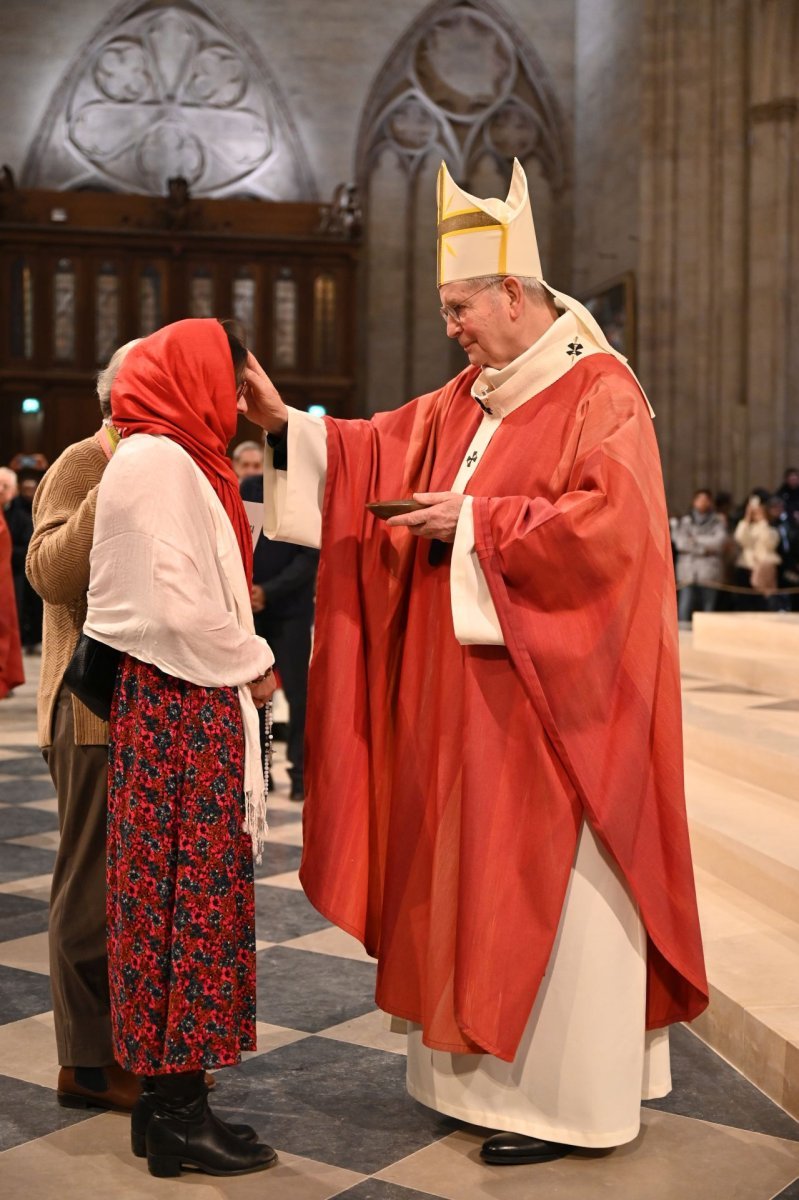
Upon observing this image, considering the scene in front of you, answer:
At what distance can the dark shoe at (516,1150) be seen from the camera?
2.78 m

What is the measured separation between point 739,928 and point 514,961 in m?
1.48

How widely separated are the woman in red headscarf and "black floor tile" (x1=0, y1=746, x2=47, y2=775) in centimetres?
479

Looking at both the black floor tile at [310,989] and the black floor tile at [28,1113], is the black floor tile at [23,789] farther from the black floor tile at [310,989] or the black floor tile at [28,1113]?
the black floor tile at [28,1113]

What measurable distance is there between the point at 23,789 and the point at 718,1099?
4457mm

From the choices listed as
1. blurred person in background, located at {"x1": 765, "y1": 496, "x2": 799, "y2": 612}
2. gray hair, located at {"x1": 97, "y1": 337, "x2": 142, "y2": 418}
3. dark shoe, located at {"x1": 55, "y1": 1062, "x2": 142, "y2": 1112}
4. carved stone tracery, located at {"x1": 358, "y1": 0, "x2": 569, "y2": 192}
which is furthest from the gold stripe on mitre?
carved stone tracery, located at {"x1": 358, "y1": 0, "x2": 569, "y2": 192}

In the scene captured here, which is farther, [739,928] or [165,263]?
[165,263]

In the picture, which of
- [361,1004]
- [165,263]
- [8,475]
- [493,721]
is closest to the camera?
[493,721]

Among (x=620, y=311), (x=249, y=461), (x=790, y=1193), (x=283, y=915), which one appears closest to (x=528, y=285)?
(x=790, y=1193)

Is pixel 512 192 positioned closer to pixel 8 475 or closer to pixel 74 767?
pixel 74 767

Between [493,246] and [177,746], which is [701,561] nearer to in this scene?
[493,246]

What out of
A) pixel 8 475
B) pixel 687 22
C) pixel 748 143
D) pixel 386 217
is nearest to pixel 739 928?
pixel 8 475

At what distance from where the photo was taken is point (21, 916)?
458cm

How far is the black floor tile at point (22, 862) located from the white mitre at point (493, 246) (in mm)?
3040

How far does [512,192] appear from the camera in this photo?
318cm
